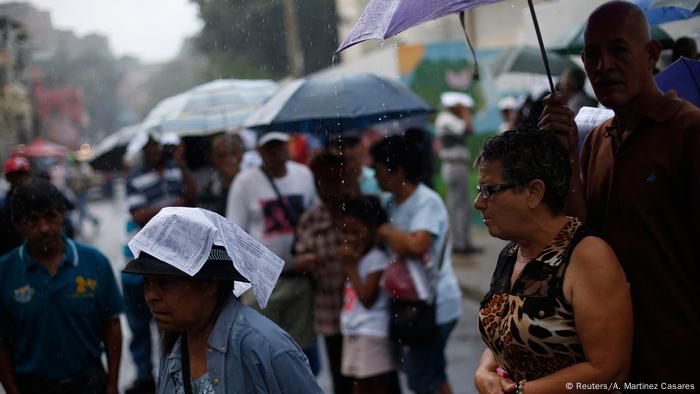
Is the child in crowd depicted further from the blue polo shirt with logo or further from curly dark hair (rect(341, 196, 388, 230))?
the blue polo shirt with logo

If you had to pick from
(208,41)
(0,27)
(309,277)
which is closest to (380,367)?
(309,277)

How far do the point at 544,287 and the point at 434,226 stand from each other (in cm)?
242

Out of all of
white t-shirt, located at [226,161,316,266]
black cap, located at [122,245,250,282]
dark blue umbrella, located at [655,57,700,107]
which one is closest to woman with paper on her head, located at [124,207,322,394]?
black cap, located at [122,245,250,282]

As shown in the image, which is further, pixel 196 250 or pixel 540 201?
pixel 540 201

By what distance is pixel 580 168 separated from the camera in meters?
3.14

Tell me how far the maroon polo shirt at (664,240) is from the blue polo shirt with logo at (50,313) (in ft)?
9.03

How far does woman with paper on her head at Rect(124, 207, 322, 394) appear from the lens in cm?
246

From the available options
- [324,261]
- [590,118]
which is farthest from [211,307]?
[324,261]

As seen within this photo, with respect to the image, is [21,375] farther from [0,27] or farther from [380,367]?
[0,27]

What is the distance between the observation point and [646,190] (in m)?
2.71

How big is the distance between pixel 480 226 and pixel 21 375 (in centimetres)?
1178

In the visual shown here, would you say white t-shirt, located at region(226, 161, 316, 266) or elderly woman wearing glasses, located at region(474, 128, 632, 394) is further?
white t-shirt, located at region(226, 161, 316, 266)

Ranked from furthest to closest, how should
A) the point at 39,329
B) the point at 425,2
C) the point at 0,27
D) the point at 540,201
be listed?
the point at 0,27 < the point at 39,329 < the point at 425,2 < the point at 540,201

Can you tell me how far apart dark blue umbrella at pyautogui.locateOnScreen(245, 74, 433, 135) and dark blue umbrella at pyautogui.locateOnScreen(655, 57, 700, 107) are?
233cm
